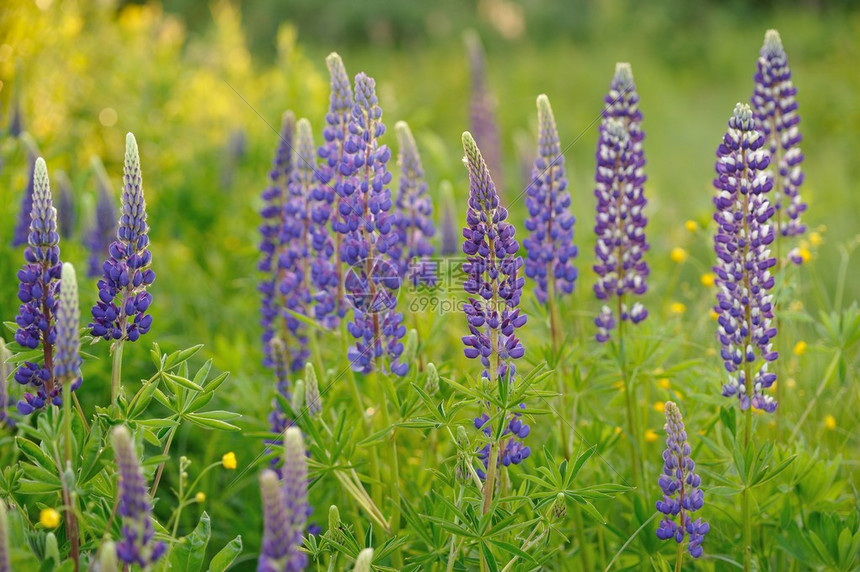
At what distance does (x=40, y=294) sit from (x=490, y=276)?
4.20ft

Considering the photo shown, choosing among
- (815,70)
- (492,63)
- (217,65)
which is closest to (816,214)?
(217,65)

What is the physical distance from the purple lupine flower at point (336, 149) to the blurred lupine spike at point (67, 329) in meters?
1.08

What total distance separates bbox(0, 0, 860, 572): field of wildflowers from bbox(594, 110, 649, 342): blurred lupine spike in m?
0.01

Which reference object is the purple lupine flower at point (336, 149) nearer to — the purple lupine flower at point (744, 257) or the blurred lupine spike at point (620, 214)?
the blurred lupine spike at point (620, 214)

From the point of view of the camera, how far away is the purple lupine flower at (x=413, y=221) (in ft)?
10.8

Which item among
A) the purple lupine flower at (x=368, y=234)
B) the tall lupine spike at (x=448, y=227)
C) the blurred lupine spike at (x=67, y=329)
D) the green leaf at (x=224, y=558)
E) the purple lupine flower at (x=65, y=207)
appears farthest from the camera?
the purple lupine flower at (x=65, y=207)

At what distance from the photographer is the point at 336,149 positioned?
303 cm

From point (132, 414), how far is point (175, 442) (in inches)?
73.1

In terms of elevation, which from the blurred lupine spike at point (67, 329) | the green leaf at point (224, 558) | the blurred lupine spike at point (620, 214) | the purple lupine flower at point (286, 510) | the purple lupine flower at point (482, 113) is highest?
the purple lupine flower at point (482, 113)

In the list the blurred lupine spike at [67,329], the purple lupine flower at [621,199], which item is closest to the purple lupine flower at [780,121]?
the purple lupine flower at [621,199]

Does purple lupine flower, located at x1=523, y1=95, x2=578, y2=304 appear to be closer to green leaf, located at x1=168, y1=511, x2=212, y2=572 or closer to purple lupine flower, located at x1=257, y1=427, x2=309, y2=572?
green leaf, located at x1=168, y1=511, x2=212, y2=572

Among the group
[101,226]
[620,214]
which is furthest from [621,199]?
[101,226]

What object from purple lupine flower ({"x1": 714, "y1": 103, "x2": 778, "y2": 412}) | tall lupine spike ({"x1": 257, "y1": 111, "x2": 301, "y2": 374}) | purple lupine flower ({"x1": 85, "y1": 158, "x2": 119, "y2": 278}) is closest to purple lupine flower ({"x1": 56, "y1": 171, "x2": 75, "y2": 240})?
purple lupine flower ({"x1": 85, "y1": 158, "x2": 119, "y2": 278})

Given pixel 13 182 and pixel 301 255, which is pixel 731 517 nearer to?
pixel 301 255
